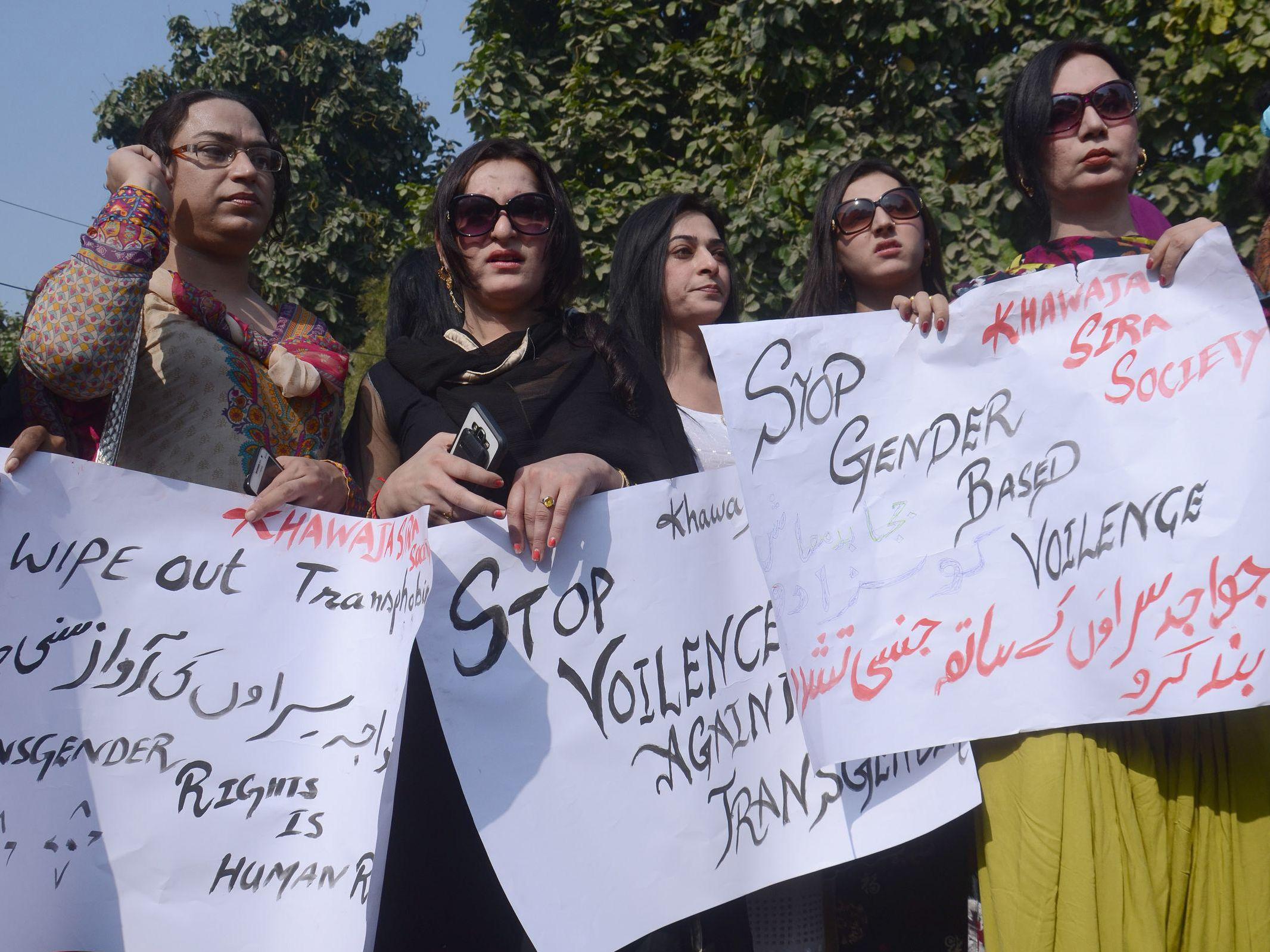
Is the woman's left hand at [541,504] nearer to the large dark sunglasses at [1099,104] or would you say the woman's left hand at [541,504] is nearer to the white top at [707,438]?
the white top at [707,438]

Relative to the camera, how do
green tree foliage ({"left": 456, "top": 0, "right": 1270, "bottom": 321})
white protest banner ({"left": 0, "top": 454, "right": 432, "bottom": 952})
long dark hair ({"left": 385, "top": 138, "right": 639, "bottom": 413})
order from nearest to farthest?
white protest banner ({"left": 0, "top": 454, "right": 432, "bottom": 952}), long dark hair ({"left": 385, "top": 138, "right": 639, "bottom": 413}), green tree foliage ({"left": 456, "top": 0, "right": 1270, "bottom": 321})

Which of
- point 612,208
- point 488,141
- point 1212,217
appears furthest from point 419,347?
point 612,208

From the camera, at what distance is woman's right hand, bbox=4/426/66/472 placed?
1.72 metres

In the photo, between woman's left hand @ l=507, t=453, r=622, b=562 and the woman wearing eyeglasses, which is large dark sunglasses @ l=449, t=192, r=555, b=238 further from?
woman's left hand @ l=507, t=453, r=622, b=562

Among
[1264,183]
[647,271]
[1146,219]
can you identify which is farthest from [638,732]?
[1264,183]

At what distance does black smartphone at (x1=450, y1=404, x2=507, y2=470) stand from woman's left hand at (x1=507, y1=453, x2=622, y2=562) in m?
0.06

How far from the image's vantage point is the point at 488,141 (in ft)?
7.78

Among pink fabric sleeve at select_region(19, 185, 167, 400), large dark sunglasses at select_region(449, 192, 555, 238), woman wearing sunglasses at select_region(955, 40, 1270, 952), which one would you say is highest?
large dark sunglasses at select_region(449, 192, 555, 238)

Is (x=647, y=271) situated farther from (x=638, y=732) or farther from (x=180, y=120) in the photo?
(x=638, y=732)

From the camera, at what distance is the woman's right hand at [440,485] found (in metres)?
1.87

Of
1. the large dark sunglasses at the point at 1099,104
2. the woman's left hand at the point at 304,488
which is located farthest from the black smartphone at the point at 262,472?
the large dark sunglasses at the point at 1099,104

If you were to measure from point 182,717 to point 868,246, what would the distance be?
1851mm

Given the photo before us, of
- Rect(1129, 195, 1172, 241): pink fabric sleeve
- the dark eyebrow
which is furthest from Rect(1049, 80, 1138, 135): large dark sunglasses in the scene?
the dark eyebrow

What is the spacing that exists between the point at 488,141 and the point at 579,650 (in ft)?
3.71
